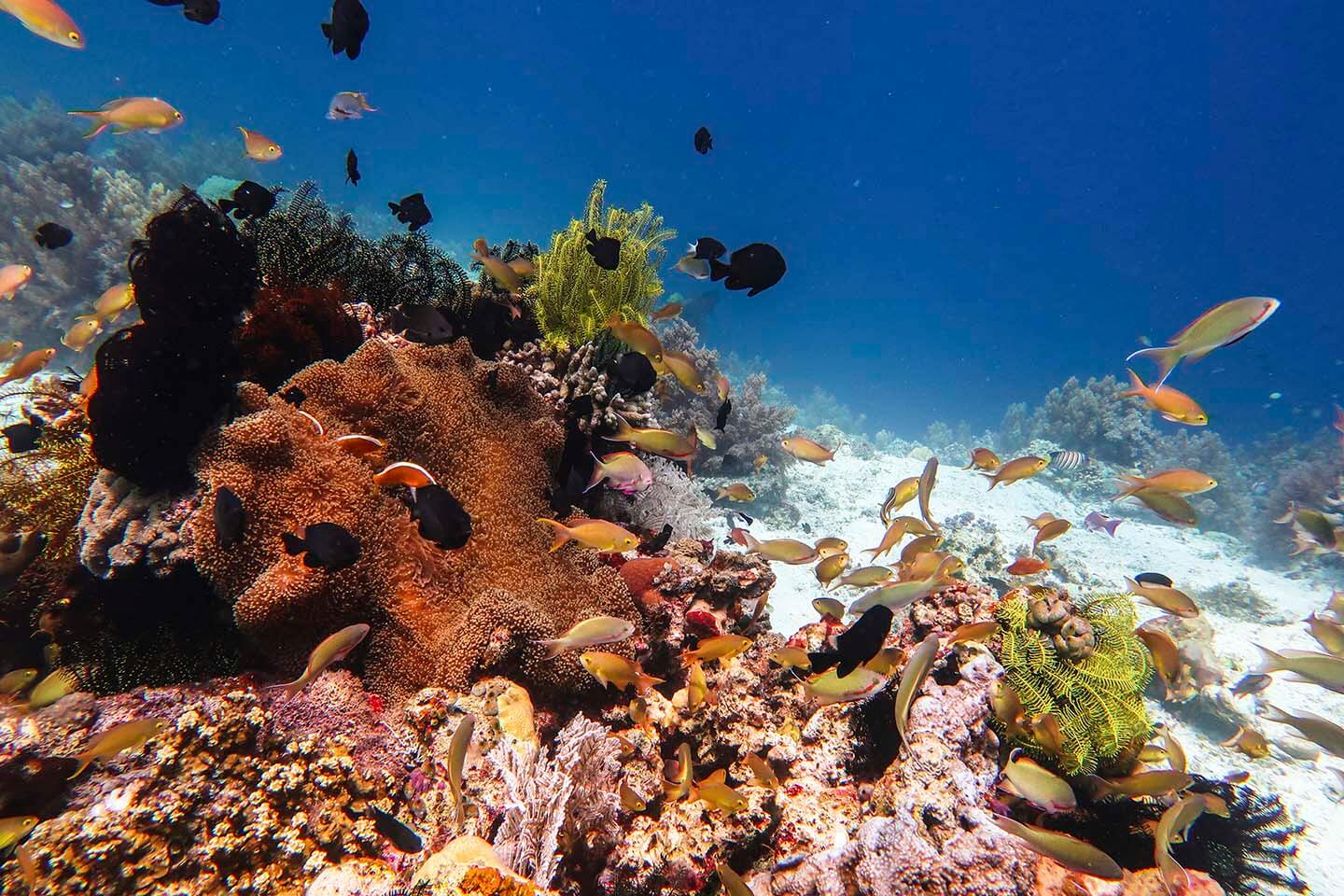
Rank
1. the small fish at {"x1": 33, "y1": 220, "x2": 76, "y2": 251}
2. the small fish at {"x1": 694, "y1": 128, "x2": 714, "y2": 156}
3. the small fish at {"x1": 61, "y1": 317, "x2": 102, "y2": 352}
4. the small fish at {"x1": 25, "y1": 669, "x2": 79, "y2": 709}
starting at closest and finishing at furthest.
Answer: the small fish at {"x1": 25, "y1": 669, "x2": 79, "y2": 709}
the small fish at {"x1": 61, "y1": 317, "x2": 102, "y2": 352}
the small fish at {"x1": 33, "y1": 220, "x2": 76, "y2": 251}
the small fish at {"x1": 694, "y1": 128, "x2": 714, "y2": 156}

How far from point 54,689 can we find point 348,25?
5292 mm

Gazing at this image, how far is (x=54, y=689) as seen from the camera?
9.32 feet

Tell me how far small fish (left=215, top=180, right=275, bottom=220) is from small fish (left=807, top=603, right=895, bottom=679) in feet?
19.7

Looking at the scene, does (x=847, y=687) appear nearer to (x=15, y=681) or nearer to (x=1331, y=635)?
(x=15, y=681)

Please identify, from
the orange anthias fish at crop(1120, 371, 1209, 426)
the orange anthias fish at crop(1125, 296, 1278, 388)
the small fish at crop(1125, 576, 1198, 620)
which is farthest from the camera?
the small fish at crop(1125, 576, 1198, 620)

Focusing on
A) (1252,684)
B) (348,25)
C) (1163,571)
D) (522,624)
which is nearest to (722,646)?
(522,624)

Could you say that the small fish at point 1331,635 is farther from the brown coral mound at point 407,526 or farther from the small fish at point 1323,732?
the brown coral mound at point 407,526

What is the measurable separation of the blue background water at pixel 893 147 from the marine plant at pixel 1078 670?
2403 inches

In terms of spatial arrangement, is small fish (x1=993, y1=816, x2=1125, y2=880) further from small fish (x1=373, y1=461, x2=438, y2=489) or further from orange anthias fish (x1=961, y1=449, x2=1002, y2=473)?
orange anthias fish (x1=961, y1=449, x2=1002, y2=473)

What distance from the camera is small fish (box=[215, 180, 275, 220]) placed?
4703mm

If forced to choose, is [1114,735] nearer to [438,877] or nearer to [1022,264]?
[438,877]

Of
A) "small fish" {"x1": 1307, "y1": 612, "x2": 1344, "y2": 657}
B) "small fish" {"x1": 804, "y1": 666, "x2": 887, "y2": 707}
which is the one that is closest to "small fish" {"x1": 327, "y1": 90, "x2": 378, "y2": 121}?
"small fish" {"x1": 804, "y1": 666, "x2": 887, "y2": 707}

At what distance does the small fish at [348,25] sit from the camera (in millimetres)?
4516

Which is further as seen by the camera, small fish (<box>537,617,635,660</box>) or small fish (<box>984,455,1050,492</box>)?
small fish (<box>984,455,1050,492</box>)
